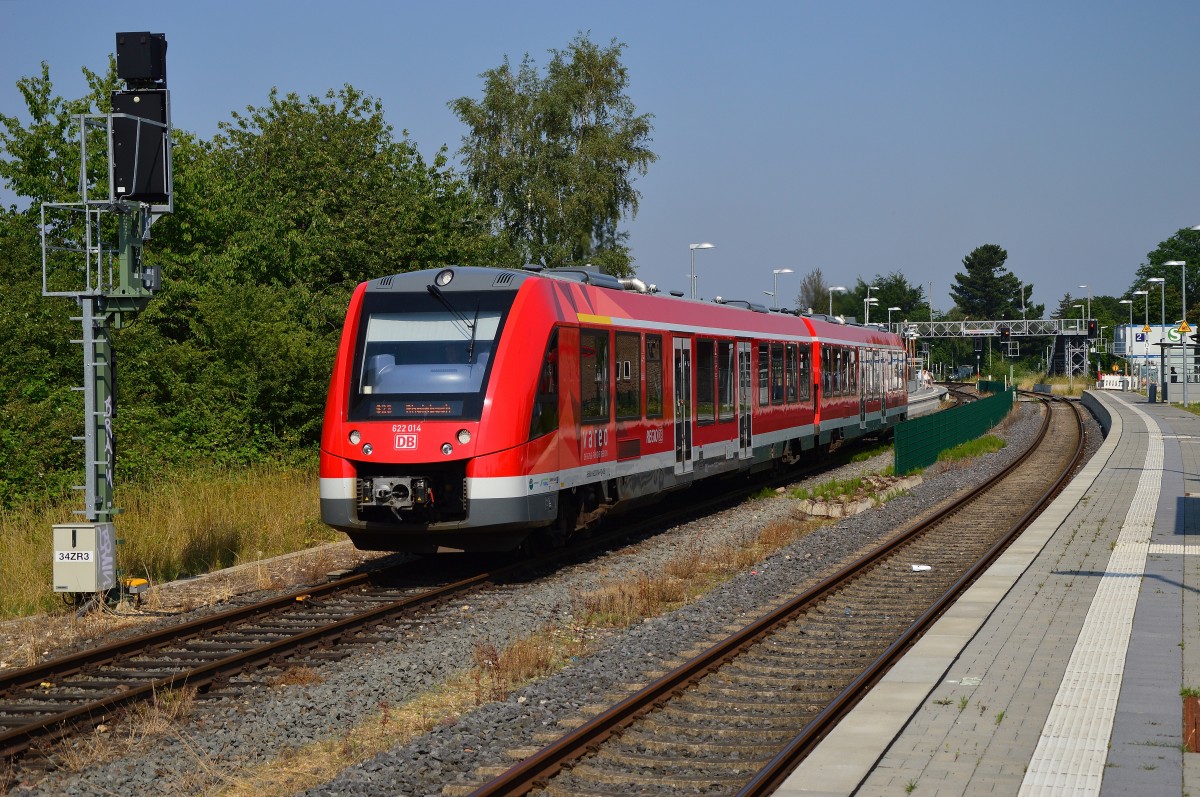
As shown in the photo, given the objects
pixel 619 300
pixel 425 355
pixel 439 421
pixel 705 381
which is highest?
pixel 619 300

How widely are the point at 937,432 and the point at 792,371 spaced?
23.9 feet

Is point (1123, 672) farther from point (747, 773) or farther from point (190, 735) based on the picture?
point (190, 735)

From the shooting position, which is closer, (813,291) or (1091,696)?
(1091,696)

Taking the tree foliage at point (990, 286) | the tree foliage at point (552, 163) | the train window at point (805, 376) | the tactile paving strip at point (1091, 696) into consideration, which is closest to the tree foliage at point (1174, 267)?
the tree foliage at point (990, 286)

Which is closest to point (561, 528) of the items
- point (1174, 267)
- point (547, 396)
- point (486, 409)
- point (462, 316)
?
point (547, 396)

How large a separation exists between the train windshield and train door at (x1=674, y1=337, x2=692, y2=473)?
16.3 ft

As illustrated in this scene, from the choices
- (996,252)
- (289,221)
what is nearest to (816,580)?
(289,221)

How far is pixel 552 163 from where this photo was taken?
47312 mm

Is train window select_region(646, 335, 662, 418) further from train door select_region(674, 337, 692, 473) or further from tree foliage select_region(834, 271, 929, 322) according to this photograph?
tree foliage select_region(834, 271, 929, 322)

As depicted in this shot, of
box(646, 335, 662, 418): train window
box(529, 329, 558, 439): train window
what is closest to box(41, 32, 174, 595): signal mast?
box(529, 329, 558, 439): train window

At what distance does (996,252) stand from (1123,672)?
500ft

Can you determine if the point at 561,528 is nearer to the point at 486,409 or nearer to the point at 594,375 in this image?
the point at 594,375

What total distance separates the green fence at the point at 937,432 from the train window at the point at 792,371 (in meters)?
2.21

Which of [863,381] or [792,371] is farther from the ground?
[792,371]
